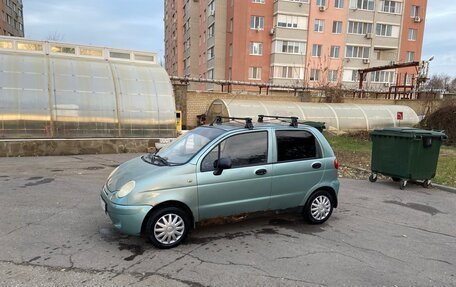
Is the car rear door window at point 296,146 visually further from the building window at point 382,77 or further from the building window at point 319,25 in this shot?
the building window at point 382,77

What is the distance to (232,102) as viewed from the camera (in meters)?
19.1

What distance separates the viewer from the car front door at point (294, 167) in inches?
195

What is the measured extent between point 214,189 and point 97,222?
2.17 metres

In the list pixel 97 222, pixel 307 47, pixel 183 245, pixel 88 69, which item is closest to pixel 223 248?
pixel 183 245

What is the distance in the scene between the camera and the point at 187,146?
4941 mm

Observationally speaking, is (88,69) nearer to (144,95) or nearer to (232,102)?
(144,95)

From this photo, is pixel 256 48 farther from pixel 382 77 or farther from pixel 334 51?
pixel 382 77

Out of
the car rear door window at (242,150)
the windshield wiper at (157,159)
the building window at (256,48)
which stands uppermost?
the building window at (256,48)

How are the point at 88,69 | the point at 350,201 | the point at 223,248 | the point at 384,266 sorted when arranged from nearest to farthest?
the point at 384,266 < the point at 223,248 < the point at 350,201 < the point at 88,69

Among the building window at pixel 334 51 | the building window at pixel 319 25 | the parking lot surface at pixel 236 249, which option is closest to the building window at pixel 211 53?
the building window at pixel 319 25

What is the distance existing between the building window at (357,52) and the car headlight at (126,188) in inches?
1613

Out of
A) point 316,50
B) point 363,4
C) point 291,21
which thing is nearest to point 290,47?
point 291,21

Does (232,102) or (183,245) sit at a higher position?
(232,102)

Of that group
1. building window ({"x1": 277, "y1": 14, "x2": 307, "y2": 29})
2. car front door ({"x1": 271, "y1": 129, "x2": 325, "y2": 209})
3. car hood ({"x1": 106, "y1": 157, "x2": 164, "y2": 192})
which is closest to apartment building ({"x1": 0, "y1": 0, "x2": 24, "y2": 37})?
building window ({"x1": 277, "y1": 14, "x2": 307, "y2": 29})
